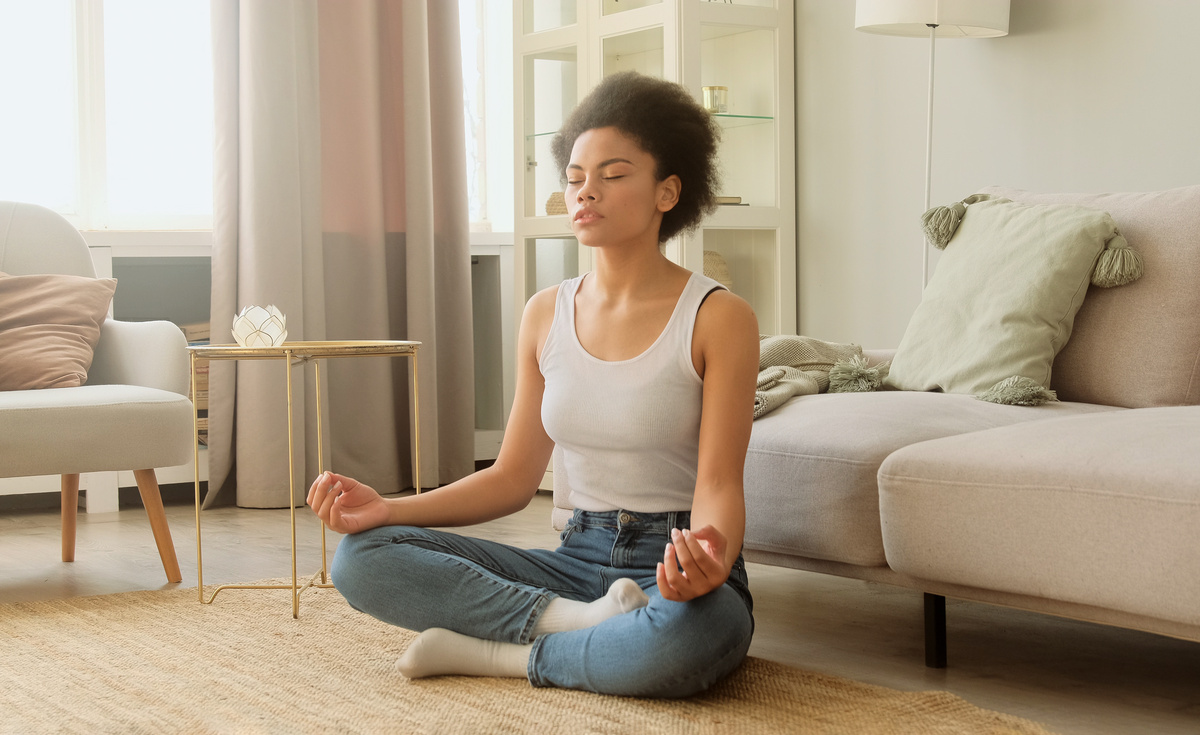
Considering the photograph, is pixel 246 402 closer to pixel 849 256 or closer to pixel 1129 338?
pixel 849 256

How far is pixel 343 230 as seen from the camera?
3666mm

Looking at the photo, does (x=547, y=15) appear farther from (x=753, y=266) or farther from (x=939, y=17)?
(x=939, y=17)

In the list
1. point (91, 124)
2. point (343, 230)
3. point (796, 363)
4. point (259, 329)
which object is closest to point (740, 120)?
point (343, 230)

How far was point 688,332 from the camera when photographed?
161 cm

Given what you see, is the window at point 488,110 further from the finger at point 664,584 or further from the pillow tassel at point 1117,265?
the finger at point 664,584

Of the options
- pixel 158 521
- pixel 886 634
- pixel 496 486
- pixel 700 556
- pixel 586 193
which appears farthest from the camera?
pixel 158 521

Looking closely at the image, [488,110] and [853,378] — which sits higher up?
[488,110]

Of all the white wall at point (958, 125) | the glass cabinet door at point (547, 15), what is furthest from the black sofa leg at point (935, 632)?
the glass cabinet door at point (547, 15)

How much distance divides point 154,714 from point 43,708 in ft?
0.54

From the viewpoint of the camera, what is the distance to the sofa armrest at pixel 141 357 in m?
2.52

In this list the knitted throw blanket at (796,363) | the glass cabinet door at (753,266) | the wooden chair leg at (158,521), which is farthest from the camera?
the glass cabinet door at (753,266)

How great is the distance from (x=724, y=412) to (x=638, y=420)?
0.12 metres

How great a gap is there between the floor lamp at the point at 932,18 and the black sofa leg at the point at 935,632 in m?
1.42

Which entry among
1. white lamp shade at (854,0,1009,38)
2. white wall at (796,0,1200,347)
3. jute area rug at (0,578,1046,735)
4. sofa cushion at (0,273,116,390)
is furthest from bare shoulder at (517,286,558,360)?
white wall at (796,0,1200,347)
